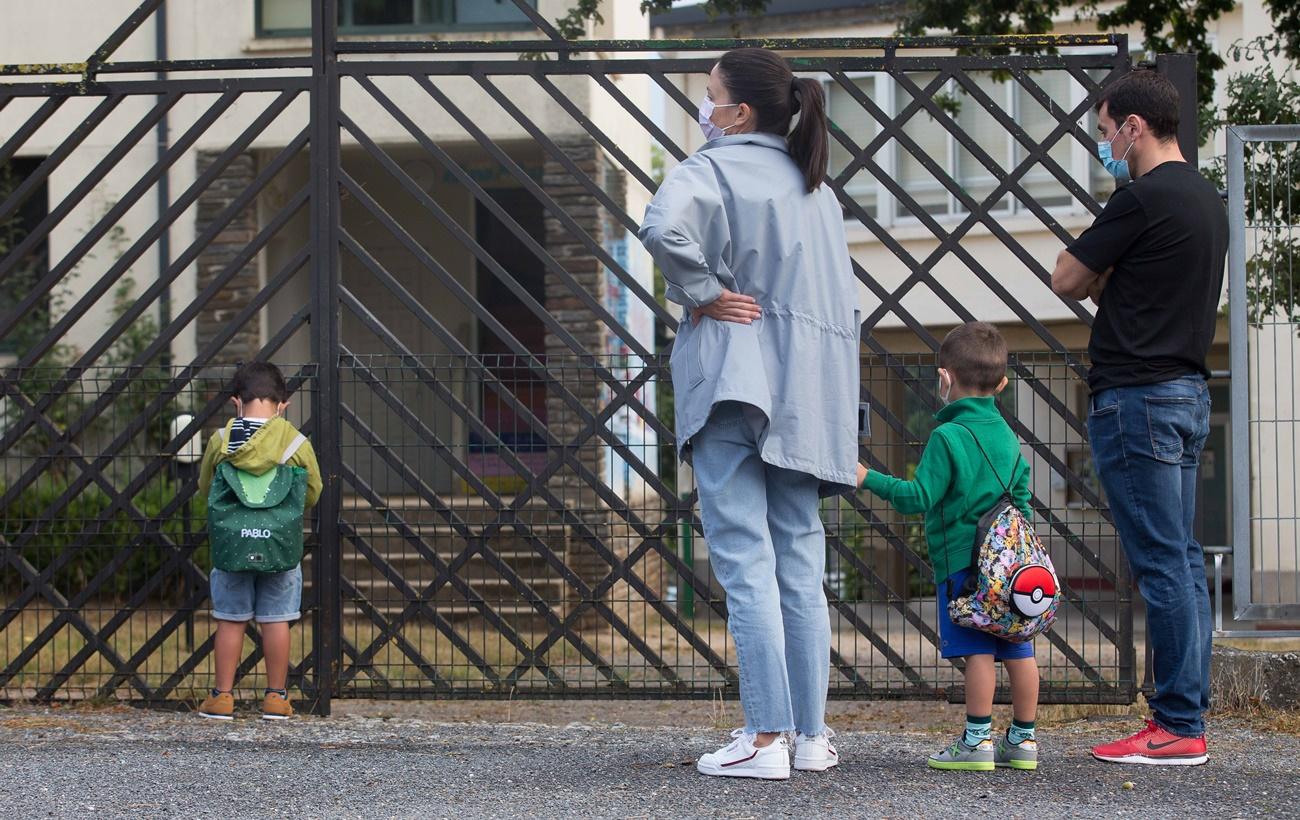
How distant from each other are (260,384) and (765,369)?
2.42m

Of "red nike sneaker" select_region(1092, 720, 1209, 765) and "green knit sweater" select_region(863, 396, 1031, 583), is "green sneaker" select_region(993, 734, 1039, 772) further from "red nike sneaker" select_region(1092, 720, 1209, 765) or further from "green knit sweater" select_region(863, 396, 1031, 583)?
"green knit sweater" select_region(863, 396, 1031, 583)

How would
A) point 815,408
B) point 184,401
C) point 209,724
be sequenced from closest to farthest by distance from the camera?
1. point 815,408
2. point 209,724
3. point 184,401

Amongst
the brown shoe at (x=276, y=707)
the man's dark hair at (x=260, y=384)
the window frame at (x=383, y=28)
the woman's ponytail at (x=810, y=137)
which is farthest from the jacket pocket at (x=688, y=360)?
the window frame at (x=383, y=28)

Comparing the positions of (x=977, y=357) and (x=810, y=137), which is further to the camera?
(x=977, y=357)

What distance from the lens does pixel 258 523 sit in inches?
220

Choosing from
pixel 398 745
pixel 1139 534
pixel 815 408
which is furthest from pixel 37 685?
pixel 1139 534

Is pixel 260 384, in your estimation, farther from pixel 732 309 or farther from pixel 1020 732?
pixel 1020 732

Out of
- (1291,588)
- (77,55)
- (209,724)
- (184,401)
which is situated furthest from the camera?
(77,55)

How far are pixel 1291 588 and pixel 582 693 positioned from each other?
9.28ft

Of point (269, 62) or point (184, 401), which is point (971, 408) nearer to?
point (269, 62)

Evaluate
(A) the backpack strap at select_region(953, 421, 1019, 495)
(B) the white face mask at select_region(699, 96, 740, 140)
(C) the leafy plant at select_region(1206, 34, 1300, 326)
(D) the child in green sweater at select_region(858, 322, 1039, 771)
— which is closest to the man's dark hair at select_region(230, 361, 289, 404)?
(B) the white face mask at select_region(699, 96, 740, 140)

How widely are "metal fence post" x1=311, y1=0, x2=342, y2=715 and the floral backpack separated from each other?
2601 millimetres

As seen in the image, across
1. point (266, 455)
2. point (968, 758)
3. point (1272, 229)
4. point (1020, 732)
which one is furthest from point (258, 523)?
point (1272, 229)

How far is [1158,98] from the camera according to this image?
14.6ft
